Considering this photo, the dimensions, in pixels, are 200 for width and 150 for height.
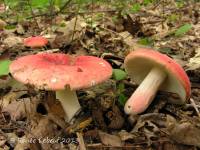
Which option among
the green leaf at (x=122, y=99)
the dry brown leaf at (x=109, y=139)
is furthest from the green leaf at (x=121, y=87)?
the dry brown leaf at (x=109, y=139)

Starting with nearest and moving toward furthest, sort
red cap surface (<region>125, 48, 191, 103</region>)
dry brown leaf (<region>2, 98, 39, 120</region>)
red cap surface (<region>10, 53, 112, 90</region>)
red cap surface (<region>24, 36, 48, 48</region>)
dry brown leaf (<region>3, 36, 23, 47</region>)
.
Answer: red cap surface (<region>10, 53, 112, 90</region>)
red cap surface (<region>125, 48, 191, 103</region>)
dry brown leaf (<region>2, 98, 39, 120</region>)
red cap surface (<region>24, 36, 48, 48</region>)
dry brown leaf (<region>3, 36, 23, 47</region>)

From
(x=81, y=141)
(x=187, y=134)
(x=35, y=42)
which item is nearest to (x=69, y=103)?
(x=81, y=141)

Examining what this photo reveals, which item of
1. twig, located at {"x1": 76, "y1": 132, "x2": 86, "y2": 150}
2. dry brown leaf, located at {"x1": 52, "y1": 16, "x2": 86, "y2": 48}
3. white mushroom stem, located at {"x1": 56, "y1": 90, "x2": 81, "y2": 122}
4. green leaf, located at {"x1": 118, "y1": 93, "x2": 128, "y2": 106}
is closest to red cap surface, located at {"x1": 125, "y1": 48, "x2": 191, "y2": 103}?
green leaf, located at {"x1": 118, "y1": 93, "x2": 128, "y2": 106}

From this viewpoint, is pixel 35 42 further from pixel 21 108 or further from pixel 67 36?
pixel 21 108

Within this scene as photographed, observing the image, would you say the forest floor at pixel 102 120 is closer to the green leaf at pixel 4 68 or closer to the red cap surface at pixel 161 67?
the red cap surface at pixel 161 67

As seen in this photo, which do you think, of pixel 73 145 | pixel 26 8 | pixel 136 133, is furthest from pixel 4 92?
pixel 26 8

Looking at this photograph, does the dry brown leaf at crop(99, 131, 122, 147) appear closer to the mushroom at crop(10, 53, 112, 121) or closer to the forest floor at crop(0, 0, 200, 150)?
the forest floor at crop(0, 0, 200, 150)
